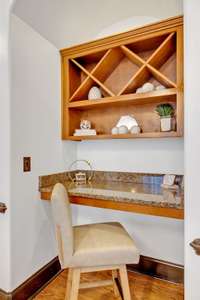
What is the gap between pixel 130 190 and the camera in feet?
5.76

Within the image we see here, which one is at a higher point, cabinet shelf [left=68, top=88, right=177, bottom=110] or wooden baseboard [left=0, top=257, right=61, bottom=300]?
cabinet shelf [left=68, top=88, right=177, bottom=110]

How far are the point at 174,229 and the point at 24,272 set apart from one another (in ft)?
4.35

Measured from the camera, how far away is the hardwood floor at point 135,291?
167cm

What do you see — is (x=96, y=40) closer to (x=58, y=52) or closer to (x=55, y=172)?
(x=58, y=52)

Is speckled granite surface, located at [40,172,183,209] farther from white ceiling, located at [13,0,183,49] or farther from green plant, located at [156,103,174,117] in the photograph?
white ceiling, located at [13,0,183,49]

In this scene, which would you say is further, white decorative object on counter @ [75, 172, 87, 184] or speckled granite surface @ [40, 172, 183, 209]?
white decorative object on counter @ [75, 172, 87, 184]

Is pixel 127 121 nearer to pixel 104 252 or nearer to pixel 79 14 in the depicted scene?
pixel 79 14

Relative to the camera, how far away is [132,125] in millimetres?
2018

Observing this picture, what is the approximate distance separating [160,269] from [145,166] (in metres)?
0.96

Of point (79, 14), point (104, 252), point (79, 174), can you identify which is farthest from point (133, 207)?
point (79, 14)

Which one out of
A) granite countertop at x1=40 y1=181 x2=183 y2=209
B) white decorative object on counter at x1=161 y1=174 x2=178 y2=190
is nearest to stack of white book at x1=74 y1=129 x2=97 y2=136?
granite countertop at x1=40 y1=181 x2=183 y2=209

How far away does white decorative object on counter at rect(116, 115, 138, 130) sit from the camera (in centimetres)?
203
